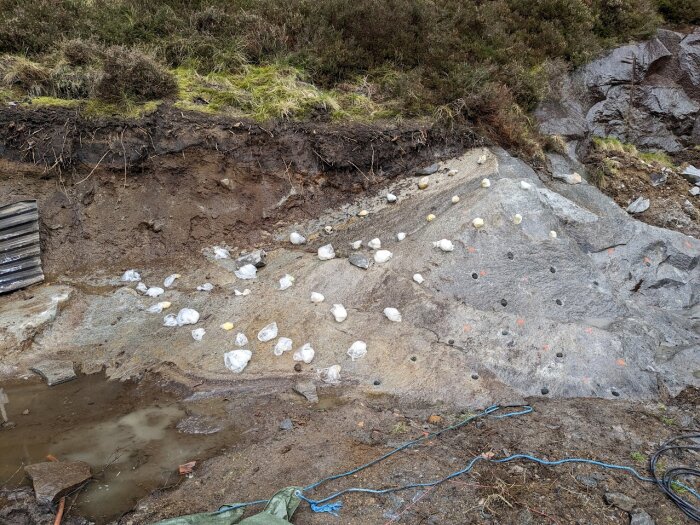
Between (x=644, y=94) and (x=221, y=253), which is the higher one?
(x=644, y=94)

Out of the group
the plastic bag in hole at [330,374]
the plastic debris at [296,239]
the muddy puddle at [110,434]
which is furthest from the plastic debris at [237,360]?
the plastic debris at [296,239]

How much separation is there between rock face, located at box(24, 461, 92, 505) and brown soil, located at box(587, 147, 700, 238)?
302 inches

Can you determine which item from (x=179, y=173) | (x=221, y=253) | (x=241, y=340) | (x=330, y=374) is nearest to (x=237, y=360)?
(x=241, y=340)

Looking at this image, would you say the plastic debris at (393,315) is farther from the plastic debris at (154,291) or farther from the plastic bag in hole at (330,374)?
the plastic debris at (154,291)

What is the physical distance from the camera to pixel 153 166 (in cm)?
688

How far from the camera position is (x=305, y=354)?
16.6ft

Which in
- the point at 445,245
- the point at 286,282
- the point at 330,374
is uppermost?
the point at 445,245

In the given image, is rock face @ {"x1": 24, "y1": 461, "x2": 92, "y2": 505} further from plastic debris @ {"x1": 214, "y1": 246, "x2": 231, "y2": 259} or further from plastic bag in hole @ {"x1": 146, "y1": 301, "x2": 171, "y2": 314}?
plastic debris @ {"x1": 214, "y1": 246, "x2": 231, "y2": 259}

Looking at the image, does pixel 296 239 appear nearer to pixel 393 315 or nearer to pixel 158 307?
pixel 158 307

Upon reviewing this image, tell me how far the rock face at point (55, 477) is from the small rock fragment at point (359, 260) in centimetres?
336

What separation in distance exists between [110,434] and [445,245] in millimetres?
3974

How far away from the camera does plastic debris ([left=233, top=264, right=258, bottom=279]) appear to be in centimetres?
626

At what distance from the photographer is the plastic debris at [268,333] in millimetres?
5293

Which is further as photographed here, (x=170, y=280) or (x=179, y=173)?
(x=179, y=173)
